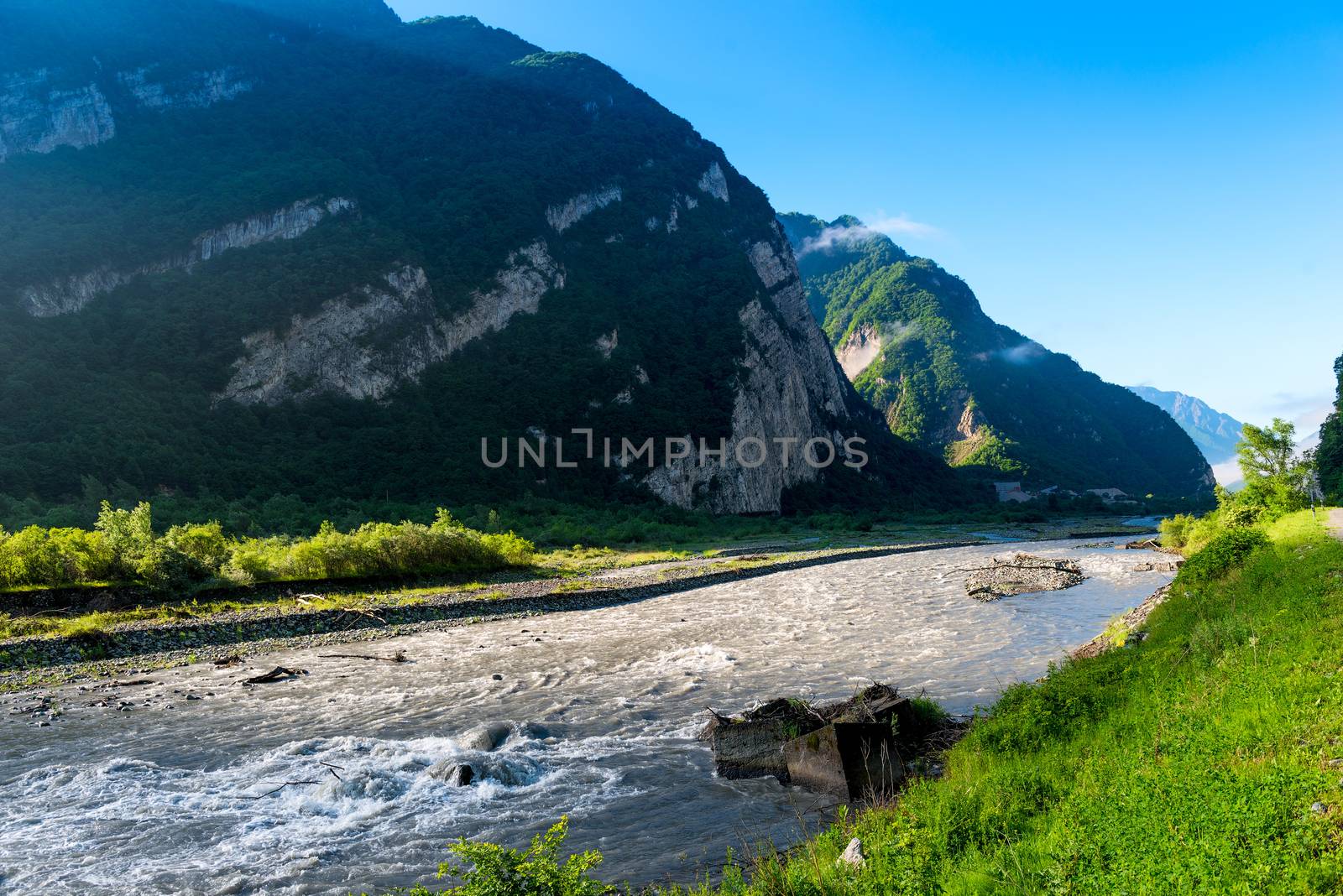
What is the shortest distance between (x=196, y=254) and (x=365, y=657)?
332 ft

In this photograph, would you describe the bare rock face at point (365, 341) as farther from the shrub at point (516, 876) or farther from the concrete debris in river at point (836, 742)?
the shrub at point (516, 876)

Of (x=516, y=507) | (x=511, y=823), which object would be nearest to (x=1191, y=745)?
(x=511, y=823)

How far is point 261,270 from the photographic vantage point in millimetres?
97750

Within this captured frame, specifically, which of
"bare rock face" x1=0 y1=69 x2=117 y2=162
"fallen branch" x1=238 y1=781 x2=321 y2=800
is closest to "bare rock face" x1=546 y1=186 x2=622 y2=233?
"bare rock face" x1=0 y1=69 x2=117 y2=162

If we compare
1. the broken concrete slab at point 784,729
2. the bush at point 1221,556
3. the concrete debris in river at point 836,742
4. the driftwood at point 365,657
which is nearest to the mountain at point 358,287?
the driftwood at point 365,657

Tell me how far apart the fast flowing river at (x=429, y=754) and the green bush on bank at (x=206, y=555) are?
13454mm

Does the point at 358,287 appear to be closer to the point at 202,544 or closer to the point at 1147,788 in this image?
the point at 202,544

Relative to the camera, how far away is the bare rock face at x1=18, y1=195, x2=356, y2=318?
266ft

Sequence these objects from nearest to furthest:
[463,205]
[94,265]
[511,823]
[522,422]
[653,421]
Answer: [511,823]
[94,265]
[522,422]
[653,421]
[463,205]

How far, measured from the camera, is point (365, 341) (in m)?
99.2

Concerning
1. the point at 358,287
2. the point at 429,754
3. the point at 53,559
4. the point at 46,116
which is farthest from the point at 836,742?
the point at 46,116

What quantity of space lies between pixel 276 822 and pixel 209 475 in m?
68.9

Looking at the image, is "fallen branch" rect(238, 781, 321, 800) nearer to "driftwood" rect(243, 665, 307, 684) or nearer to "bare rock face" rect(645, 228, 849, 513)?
"driftwood" rect(243, 665, 307, 684)

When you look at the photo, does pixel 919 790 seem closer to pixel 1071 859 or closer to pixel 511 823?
pixel 1071 859
